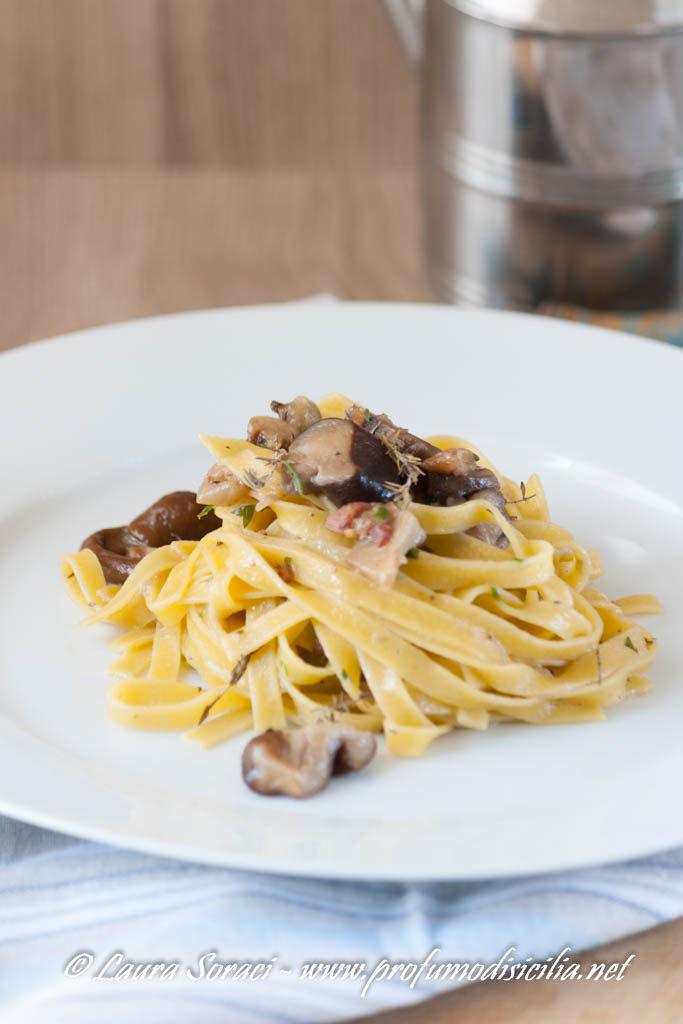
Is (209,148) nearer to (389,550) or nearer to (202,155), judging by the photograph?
(202,155)

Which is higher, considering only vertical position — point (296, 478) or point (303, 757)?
point (296, 478)

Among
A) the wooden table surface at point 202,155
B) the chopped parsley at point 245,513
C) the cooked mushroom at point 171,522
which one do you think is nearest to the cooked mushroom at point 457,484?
the chopped parsley at point 245,513

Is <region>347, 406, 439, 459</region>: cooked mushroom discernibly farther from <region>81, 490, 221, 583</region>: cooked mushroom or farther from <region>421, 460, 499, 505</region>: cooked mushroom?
<region>81, 490, 221, 583</region>: cooked mushroom

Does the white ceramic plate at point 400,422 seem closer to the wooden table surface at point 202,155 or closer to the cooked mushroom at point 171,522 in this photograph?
the cooked mushroom at point 171,522

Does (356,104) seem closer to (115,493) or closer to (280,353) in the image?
(280,353)

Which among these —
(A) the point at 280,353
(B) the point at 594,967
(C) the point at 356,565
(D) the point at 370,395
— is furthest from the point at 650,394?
(B) the point at 594,967

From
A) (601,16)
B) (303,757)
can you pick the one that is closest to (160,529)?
(303,757)

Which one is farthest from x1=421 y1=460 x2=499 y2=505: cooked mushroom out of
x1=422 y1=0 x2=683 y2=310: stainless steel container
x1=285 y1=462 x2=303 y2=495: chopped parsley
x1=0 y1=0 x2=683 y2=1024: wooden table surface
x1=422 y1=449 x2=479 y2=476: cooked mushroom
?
x1=0 y1=0 x2=683 y2=1024: wooden table surface
